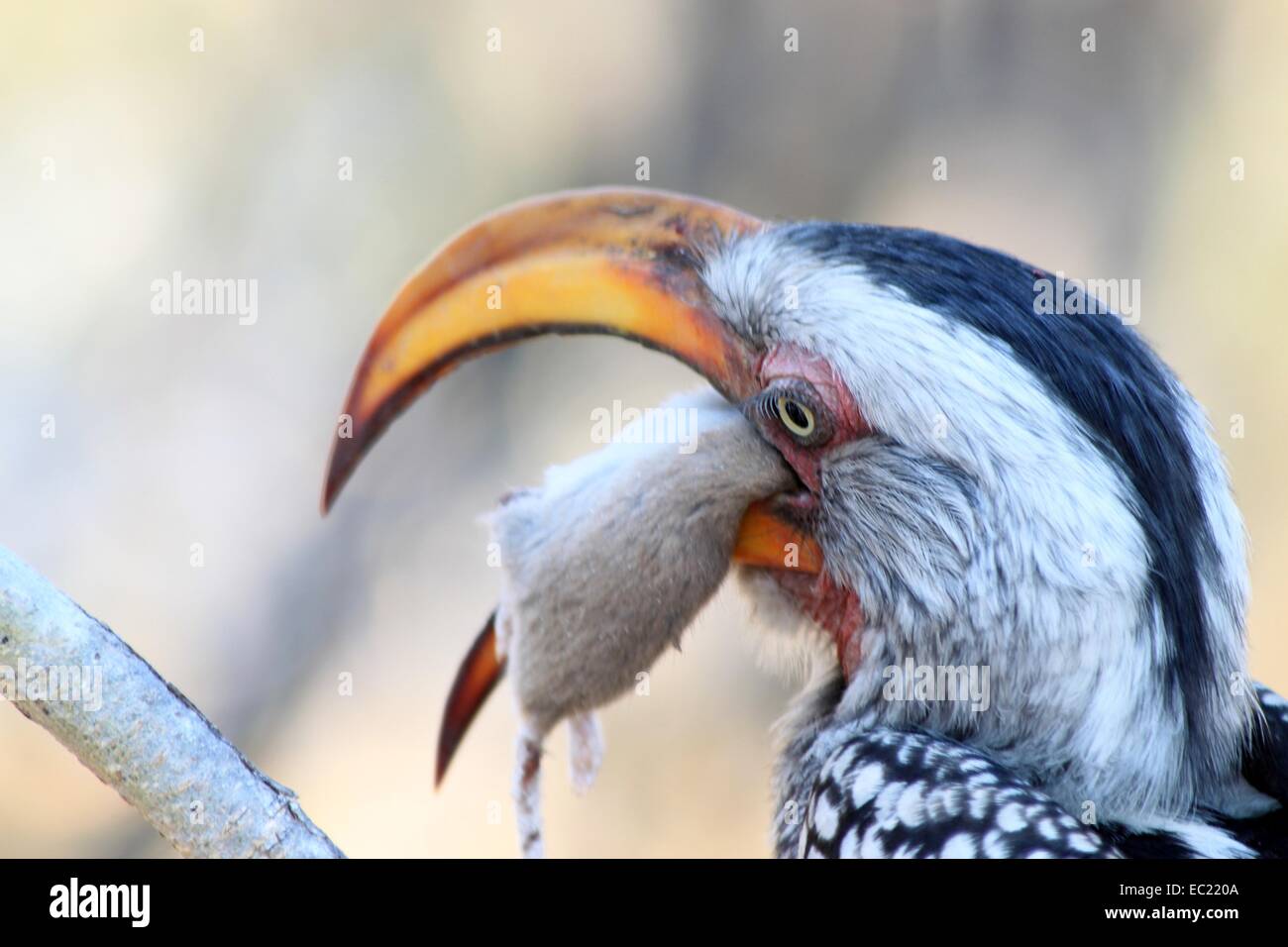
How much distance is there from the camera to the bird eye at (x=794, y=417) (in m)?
1.71

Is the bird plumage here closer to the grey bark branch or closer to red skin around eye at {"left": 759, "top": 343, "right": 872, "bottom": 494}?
red skin around eye at {"left": 759, "top": 343, "right": 872, "bottom": 494}

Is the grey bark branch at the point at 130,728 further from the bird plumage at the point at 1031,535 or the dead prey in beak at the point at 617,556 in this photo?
the bird plumage at the point at 1031,535

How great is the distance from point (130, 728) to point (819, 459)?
891 millimetres

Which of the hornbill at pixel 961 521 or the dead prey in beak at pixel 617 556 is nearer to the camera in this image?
the hornbill at pixel 961 521

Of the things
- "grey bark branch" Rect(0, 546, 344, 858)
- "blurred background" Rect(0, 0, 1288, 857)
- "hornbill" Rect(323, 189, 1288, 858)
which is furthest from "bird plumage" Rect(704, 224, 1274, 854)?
"blurred background" Rect(0, 0, 1288, 857)

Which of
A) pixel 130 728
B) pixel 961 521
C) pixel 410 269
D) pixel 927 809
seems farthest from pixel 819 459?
pixel 410 269

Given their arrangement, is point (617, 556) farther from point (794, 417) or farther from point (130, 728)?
point (130, 728)

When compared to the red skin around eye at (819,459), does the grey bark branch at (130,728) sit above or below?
below

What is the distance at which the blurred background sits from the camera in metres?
4.50

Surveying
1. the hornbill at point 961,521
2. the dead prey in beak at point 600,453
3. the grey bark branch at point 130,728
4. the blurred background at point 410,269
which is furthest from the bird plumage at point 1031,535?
the blurred background at point 410,269

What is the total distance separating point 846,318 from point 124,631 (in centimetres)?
350

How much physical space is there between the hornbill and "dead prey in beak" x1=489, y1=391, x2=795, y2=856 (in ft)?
0.21

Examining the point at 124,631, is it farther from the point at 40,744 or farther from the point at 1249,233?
the point at 1249,233

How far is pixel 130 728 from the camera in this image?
1359mm
